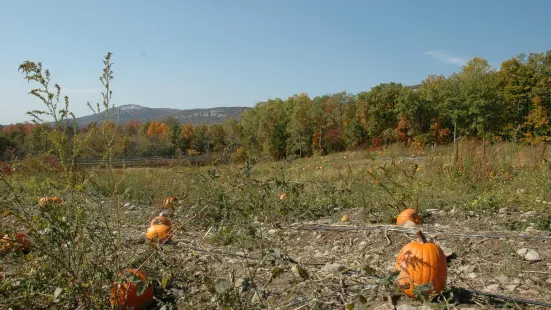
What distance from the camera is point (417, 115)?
41.8m

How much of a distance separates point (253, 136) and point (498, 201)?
47.3 m

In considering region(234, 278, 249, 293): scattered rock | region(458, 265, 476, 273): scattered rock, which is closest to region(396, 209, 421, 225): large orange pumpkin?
region(458, 265, 476, 273): scattered rock

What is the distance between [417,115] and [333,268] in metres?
41.8

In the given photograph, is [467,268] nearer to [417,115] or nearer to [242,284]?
[242,284]

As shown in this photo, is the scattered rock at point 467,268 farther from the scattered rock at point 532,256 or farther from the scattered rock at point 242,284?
the scattered rock at point 242,284

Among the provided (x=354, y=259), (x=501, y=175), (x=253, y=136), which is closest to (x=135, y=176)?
(x=354, y=259)

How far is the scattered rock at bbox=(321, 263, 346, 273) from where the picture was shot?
3078mm

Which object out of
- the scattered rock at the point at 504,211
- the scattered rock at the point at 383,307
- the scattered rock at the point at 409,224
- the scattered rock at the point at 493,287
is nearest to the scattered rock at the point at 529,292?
the scattered rock at the point at 493,287

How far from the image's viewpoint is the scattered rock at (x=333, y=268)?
3078 mm

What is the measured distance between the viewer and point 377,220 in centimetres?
500

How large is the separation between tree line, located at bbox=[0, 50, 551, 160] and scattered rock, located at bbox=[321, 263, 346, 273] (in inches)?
910

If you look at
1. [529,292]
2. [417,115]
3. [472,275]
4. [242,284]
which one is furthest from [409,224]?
[417,115]

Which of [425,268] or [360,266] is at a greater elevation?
[360,266]

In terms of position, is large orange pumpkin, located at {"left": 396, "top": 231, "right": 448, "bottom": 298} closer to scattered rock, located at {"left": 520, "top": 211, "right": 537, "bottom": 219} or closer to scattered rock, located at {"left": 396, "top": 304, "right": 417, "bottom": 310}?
scattered rock, located at {"left": 396, "top": 304, "right": 417, "bottom": 310}
